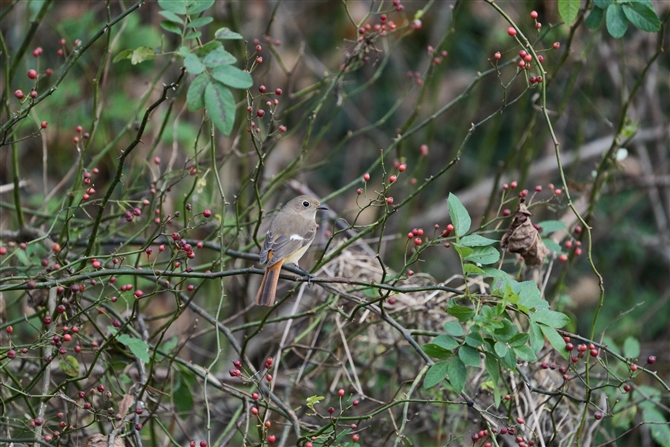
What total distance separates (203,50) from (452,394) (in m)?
2.03

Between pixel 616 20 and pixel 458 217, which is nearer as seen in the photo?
pixel 458 217

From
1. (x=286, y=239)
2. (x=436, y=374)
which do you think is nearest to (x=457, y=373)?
(x=436, y=374)

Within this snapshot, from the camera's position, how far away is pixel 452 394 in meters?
3.62

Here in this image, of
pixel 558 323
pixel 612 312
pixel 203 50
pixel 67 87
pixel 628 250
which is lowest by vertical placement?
pixel 612 312

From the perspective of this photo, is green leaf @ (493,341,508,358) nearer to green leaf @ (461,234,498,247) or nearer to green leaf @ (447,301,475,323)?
green leaf @ (447,301,475,323)

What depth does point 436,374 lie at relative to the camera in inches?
99.7

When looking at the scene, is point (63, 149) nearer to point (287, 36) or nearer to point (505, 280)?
point (287, 36)

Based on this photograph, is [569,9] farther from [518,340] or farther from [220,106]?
[220,106]

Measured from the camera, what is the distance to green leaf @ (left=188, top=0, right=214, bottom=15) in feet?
8.84

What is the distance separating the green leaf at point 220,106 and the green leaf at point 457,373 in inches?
42.2

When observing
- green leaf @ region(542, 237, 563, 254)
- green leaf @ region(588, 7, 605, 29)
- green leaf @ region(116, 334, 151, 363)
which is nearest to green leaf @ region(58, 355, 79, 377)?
green leaf @ region(116, 334, 151, 363)

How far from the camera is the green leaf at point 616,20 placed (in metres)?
3.15

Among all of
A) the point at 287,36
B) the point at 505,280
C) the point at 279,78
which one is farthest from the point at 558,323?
the point at 287,36

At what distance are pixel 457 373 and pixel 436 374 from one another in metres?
0.07
